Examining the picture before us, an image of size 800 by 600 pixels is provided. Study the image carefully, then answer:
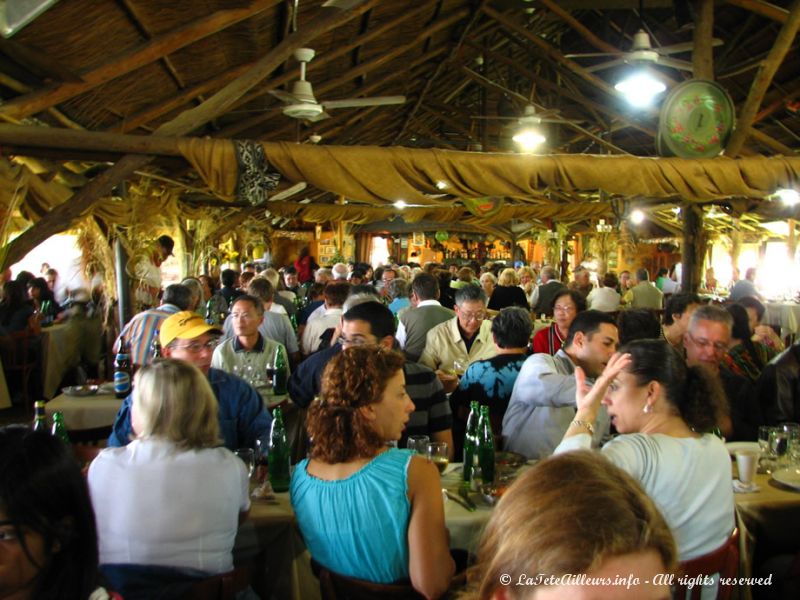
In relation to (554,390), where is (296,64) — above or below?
above

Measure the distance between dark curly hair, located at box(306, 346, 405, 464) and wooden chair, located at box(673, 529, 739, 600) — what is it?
1094 millimetres

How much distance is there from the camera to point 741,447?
3260mm

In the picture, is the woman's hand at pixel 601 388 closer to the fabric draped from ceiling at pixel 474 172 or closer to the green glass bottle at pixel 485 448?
the green glass bottle at pixel 485 448

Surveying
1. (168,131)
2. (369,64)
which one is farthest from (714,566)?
(369,64)

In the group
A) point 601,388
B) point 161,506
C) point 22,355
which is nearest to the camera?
point 161,506

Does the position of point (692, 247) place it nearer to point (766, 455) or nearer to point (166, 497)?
point (766, 455)

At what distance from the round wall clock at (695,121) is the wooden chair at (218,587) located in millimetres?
5758

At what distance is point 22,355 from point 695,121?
25.7 ft

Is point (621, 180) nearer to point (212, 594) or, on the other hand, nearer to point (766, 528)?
point (766, 528)

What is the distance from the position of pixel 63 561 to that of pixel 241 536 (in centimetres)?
118

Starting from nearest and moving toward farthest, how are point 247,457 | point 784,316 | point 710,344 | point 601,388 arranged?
point 601,388, point 247,457, point 710,344, point 784,316

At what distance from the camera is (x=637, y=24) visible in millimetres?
10586

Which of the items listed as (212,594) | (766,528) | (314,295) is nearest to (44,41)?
(212,594)

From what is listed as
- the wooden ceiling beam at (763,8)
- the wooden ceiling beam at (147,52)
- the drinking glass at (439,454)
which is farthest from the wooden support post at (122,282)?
the wooden ceiling beam at (763,8)
